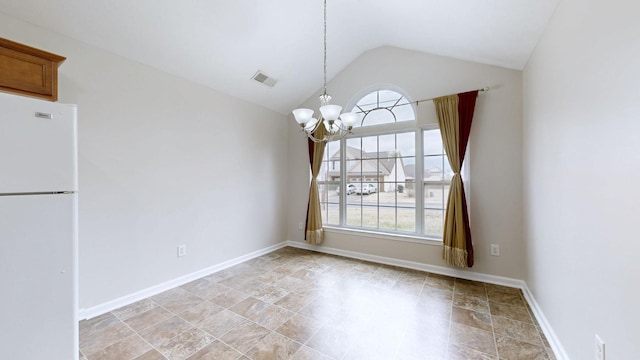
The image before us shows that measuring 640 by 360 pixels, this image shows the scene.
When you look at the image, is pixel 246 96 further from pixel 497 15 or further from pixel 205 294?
pixel 497 15

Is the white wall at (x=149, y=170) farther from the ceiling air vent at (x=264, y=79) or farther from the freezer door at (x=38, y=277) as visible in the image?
the freezer door at (x=38, y=277)

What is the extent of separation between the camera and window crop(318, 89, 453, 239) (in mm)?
3379

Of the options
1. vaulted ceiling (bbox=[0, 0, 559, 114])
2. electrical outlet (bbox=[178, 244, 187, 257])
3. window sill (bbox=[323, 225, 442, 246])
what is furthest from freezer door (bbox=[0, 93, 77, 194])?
window sill (bbox=[323, 225, 442, 246])

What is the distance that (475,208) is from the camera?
303 centimetres

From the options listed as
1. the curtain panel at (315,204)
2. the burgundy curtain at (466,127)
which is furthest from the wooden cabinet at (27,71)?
the burgundy curtain at (466,127)

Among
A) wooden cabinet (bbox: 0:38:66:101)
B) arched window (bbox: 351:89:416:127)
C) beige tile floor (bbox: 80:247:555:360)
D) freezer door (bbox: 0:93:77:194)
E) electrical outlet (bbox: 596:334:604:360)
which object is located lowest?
beige tile floor (bbox: 80:247:555:360)

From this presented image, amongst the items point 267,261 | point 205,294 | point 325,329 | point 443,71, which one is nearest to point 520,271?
point 325,329

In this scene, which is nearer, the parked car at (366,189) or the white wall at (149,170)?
the white wall at (149,170)

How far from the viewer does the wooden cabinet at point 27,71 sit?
1511 millimetres

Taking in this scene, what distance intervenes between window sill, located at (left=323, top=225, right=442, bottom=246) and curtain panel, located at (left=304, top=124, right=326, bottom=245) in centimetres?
18

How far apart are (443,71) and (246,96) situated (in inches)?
109

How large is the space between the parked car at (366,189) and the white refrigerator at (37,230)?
3.28 m

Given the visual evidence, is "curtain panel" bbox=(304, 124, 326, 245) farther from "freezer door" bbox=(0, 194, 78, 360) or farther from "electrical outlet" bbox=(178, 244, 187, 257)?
"freezer door" bbox=(0, 194, 78, 360)

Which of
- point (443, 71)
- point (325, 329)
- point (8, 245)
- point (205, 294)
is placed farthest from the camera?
point (443, 71)
